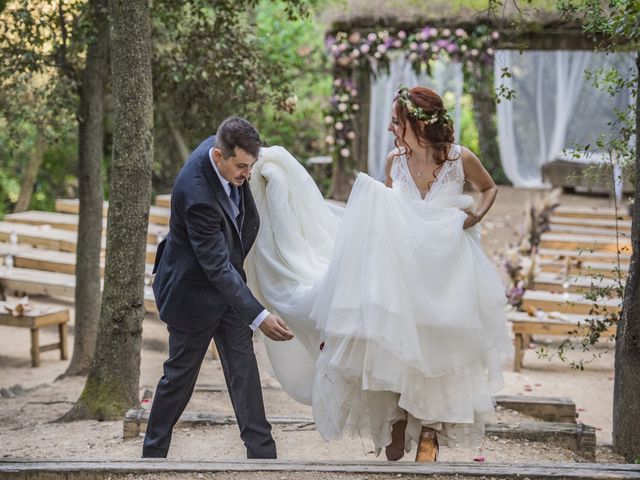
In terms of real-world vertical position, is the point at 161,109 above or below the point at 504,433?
above

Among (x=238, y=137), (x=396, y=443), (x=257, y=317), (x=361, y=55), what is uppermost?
(x=361, y=55)

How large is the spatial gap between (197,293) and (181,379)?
1.47ft

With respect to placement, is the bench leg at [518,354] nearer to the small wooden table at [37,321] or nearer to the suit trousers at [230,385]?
the small wooden table at [37,321]

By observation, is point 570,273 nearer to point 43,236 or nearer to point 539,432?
point 539,432

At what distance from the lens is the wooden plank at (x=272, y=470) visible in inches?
148

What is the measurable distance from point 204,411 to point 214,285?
253 cm

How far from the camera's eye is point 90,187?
8.21 metres

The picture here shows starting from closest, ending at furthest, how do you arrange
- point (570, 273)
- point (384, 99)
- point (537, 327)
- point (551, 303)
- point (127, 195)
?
1. point (127, 195)
2. point (537, 327)
3. point (551, 303)
4. point (570, 273)
5. point (384, 99)

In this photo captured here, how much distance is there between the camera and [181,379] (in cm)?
443

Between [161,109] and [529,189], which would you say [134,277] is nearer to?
[161,109]

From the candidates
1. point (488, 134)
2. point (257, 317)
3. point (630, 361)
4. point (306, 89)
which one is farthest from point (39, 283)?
point (488, 134)

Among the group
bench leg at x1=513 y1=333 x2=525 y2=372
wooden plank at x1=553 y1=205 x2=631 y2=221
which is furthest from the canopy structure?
bench leg at x1=513 y1=333 x2=525 y2=372

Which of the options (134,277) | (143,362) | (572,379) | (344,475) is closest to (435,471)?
(344,475)

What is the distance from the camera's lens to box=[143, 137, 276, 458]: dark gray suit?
4117mm
